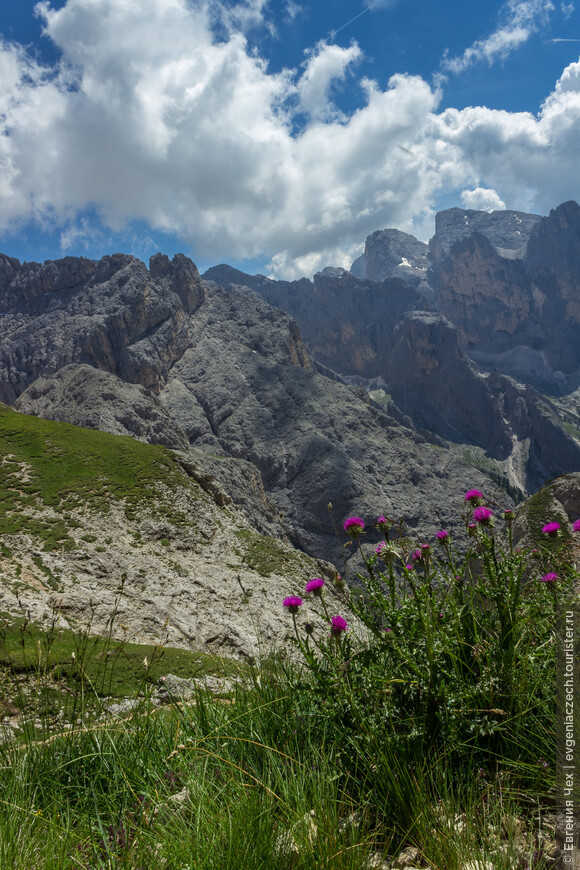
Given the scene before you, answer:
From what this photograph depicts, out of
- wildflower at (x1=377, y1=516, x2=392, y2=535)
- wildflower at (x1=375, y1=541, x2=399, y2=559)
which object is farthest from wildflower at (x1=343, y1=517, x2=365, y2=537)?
wildflower at (x1=375, y1=541, x2=399, y2=559)

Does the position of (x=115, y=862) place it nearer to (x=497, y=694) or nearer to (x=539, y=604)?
(x=497, y=694)

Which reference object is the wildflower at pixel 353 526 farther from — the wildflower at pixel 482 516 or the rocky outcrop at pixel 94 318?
the rocky outcrop at pixel 94 318

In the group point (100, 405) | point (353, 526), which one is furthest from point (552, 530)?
point (100, 405)

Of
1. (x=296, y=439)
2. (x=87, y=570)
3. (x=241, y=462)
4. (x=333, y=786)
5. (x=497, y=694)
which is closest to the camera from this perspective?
(x=333, y=786)

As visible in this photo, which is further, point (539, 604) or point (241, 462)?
point (241, 462)

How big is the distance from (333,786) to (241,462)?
110m

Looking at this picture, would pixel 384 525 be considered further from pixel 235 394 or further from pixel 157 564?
pixel 235 394

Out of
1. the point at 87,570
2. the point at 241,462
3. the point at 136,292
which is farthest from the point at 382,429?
the point at 87,570

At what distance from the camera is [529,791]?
259 cm

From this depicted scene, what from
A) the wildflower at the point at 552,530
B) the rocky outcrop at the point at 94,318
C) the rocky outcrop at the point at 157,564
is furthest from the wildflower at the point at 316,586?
the rocky outcrop at the point at 94,318

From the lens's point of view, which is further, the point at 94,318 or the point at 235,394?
the point at 235,394

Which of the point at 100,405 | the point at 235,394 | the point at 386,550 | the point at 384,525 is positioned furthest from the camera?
the point at 235,394

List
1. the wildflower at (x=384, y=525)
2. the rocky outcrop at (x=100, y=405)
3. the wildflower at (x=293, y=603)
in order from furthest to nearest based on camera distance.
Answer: the rocky outcrop at (x=100, y=405)
the wildflower at (x=384, y=525)
the wildflower at (x=293, y=603)

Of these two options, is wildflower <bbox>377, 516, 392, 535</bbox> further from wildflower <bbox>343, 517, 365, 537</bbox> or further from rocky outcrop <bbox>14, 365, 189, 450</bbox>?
rocky outcrop <bbox>14, 365, 189, 450</bbox>
